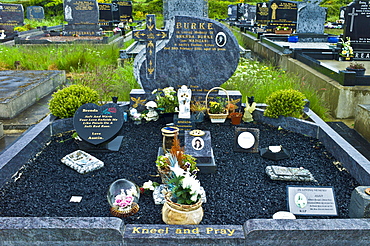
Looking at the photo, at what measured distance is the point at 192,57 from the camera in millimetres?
8055

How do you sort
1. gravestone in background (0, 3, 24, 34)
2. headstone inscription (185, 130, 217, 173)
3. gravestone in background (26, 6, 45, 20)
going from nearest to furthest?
headstone inscription (185, 130, 217, 173), gravestone in background (0, 3, 24, 34), gravestone in background (26, 6, 45, 20)

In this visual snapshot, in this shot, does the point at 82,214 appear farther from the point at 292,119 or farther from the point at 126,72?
the point at 126,72

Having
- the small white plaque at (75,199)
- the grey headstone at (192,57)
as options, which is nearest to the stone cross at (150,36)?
the grey headstone at (192,57)

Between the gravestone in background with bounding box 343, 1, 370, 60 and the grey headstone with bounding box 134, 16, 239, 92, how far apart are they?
637 cm

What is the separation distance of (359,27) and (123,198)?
11111 millimetres

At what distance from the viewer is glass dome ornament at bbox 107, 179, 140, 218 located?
429 centimetres

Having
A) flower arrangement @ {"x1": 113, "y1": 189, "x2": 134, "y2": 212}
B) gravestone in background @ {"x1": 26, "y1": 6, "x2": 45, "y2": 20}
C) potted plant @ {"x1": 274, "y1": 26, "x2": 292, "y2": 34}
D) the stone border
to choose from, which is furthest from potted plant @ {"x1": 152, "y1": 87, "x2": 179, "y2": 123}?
gravestone in background @ {"x1": 26, "y1": 6, "x2": 45, "y2": 20}

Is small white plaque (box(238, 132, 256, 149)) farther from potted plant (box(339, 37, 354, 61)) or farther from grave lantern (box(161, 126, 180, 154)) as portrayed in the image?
potted plant (box(339, 37, 354, 61))

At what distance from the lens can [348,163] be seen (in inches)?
219

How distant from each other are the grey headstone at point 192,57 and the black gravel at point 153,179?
164 centimetres

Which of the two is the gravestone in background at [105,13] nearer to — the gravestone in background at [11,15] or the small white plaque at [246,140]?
the gravestone in background at [11,15]

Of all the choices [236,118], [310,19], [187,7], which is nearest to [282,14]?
[310,19]

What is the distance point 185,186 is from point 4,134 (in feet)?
16.1

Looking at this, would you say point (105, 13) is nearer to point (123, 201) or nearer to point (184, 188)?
point (123, 201)
